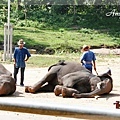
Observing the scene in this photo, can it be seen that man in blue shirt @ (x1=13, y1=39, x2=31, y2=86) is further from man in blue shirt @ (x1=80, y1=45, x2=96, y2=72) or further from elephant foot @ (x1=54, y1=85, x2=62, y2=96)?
elephant foot @ (x1=54, y1=85, x2=62, y2=96)

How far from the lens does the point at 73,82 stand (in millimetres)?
10062

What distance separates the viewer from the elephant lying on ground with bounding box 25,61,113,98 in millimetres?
9672

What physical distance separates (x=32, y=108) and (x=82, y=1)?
43746 millimetres

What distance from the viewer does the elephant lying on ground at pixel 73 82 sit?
9.67m

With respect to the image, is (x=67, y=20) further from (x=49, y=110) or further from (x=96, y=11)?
(x=49, y=110)

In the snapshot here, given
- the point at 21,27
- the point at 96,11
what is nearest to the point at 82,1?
the point at 96,11

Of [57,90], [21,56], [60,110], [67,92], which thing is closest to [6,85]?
[57,90]

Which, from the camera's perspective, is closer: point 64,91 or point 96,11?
point 64,91

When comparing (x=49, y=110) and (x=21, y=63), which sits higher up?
(x=49, y=110)

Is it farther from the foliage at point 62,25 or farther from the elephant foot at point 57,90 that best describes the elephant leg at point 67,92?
the foliage at point 62,25

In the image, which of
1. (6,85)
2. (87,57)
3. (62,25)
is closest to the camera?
(6,85)

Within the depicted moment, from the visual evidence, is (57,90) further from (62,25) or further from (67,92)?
(62,25)

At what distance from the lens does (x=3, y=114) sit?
23.6ft

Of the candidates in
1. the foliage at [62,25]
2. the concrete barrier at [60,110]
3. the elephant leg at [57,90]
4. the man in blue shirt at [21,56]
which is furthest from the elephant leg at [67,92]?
the foliage at [62,25]
